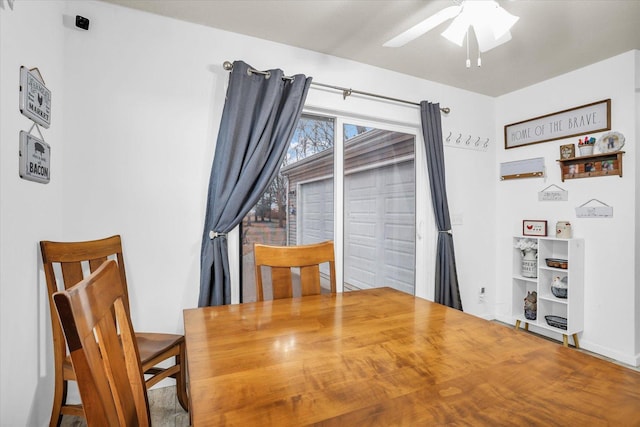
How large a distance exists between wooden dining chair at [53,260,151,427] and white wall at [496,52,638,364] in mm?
3499

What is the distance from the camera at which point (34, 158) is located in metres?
1.53

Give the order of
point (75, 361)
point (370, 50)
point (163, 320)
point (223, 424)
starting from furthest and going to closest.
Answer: point (370, 50)
point (163, 320)
point (223, 424)
point (75, 361)

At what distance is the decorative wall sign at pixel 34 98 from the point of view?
1.43m

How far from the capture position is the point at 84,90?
197cm

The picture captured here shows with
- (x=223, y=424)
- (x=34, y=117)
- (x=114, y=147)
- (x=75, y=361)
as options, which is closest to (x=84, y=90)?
(x=114, y=147)

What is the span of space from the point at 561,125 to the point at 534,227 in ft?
3.32

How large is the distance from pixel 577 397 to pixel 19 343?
2053 millimetres

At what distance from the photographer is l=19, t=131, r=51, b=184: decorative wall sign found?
1.44m

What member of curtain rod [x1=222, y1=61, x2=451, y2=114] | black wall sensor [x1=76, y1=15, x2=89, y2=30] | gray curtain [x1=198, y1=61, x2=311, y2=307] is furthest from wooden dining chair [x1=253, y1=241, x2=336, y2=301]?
black wall sensor [x1=76, y1=15, x2=89, y2=30]

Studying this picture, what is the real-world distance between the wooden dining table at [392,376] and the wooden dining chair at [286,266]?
1.38 feet

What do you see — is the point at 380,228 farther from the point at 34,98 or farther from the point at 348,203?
the point at 34,98

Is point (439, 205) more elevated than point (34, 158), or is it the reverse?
point (34, 158)

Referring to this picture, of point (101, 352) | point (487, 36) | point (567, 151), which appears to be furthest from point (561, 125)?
point (101, 352)

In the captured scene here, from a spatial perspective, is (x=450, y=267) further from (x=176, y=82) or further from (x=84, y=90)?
(x=84, y=90)
